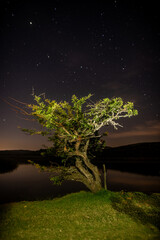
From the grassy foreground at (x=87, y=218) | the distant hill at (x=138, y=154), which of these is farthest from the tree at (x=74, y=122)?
the distant hill at (x=138, y=154)

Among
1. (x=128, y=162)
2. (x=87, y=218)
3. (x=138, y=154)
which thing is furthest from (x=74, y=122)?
(x=138, y=154)

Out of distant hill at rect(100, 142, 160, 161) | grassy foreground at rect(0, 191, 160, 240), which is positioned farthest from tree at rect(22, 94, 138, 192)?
distant hill at rect(100, 142, 160, 161)

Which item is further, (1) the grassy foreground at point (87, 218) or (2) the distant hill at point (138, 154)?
(2) the distant hill at point (138, 154)

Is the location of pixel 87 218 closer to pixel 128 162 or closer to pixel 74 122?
pixel 74 122

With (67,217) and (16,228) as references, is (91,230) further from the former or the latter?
(16,228)

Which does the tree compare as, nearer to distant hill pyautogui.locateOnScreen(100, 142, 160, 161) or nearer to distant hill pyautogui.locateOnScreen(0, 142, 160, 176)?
distant hill pyautogui.locateOnScreen(0, 142, 160, 176)

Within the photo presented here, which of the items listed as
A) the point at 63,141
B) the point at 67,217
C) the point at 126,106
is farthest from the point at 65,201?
the point at 126,106

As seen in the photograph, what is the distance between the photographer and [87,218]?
10133mm

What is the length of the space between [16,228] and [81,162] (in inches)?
307

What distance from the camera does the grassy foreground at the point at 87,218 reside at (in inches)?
324

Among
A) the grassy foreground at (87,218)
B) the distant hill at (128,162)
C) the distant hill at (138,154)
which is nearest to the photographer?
the grassy foreground at (87,218)

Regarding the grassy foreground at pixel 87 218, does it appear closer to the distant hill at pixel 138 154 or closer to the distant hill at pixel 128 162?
the distant hill at pixel 128 162

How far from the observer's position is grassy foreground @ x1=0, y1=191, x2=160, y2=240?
824 cm

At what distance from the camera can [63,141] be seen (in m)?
14.6
